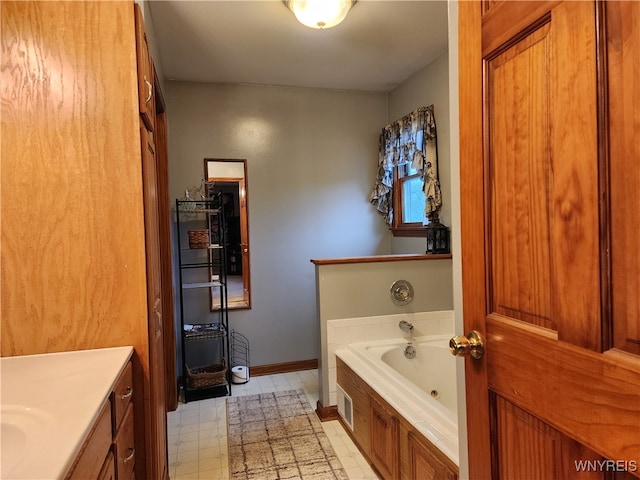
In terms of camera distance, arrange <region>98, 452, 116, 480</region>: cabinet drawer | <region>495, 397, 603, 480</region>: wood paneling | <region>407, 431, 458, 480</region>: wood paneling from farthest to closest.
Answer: <region>407, 431, 458, 480</region>: wood paneling
<region>98, 452, 116, 480</region>: cabinet drawer
<region>495, 397, 603, 480</region>: wood paneling

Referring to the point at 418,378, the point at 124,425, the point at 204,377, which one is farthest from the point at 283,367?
the point at 124,425

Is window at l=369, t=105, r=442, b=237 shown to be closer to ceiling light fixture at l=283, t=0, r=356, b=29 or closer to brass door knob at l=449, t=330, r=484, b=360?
ceiling light fixture at l=283, t=0, r=356, b=29

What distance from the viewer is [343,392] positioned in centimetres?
243

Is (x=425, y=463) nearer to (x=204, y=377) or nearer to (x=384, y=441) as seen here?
(x=384, y=441)

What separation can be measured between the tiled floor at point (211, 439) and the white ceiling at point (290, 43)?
8.58 feet

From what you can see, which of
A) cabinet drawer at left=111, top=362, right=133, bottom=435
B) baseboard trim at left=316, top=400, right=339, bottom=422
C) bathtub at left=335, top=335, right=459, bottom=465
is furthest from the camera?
baseboard trim at left=316, top=400, right=339, bottom=422

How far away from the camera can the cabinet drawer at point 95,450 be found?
2.59ft

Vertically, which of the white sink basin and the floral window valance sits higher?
the floral window valance

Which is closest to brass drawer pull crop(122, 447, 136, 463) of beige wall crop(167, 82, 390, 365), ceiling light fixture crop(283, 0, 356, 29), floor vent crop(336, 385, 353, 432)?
floor vent crop(336, 385, 353, 432)

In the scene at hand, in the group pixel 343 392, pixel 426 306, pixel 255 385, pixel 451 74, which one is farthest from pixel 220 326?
pixel 451 74

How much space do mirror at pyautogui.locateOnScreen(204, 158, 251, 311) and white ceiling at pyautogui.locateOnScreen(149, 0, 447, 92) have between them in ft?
2.51

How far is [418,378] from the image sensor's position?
2.57 meters

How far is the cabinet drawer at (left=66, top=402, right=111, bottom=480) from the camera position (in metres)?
0.79

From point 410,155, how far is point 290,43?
128 centimetres
